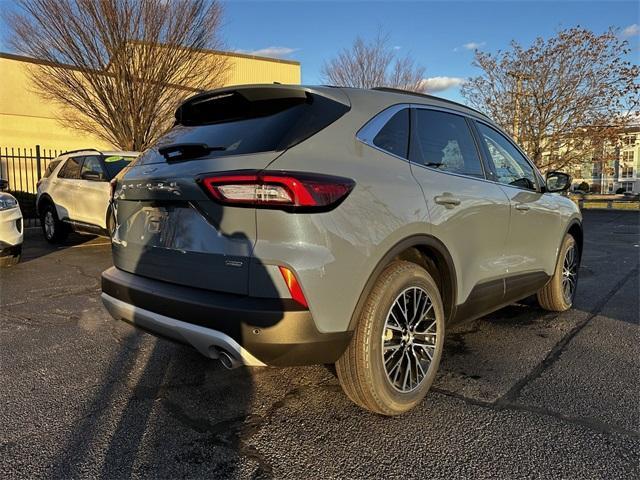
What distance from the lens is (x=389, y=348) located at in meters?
2.74

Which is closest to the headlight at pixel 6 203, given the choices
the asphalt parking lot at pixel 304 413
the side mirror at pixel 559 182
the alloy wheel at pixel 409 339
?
the asphalt parking lot at pixel 304 413

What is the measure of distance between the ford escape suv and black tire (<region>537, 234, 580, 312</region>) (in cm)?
161

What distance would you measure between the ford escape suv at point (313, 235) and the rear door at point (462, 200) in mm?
14

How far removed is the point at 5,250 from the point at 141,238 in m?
4.92

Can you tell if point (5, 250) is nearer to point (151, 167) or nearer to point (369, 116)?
point (151, 167)

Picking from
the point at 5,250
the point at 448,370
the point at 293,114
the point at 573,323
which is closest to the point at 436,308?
the point at 448,370

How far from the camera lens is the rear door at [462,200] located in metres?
3.00

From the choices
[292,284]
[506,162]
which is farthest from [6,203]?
[506,162]

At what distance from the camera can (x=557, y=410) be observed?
286 centimetres

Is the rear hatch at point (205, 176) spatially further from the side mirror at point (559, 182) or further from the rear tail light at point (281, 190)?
the side mirror at point (559, 182)

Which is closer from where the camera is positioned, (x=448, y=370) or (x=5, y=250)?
(x=448, y=370)

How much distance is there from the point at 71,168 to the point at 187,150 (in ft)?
24.6

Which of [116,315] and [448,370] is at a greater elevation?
[116,315]

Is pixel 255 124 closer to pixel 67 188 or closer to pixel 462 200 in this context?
pixel 462 200
